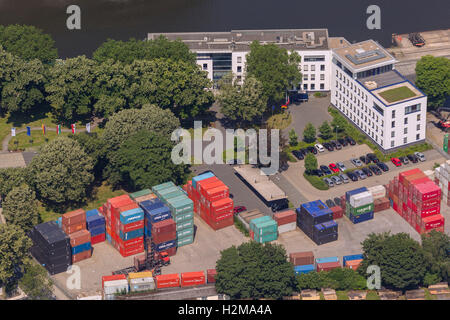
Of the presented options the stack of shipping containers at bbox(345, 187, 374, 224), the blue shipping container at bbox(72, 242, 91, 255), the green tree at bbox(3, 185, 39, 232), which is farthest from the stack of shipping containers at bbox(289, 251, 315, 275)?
the green tree at bbox(3, 185, 39, 232)

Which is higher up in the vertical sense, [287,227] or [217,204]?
[217,204]

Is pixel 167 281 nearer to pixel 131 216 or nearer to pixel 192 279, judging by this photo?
pixel 192 279

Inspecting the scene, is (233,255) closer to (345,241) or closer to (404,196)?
(345,241)

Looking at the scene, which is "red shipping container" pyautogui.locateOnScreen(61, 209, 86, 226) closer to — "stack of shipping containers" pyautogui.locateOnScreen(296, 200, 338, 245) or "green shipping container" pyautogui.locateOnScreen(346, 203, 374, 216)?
"stack of shipping containers" pyautogui.locateOnScreen(296, 200, 338, 245)

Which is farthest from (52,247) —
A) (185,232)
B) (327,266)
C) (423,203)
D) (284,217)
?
(423,203)

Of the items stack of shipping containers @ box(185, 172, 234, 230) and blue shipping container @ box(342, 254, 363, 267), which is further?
stack of shipping containers @ box(185, 172, 234, 230)

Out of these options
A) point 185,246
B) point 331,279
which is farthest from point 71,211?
point 331,279
